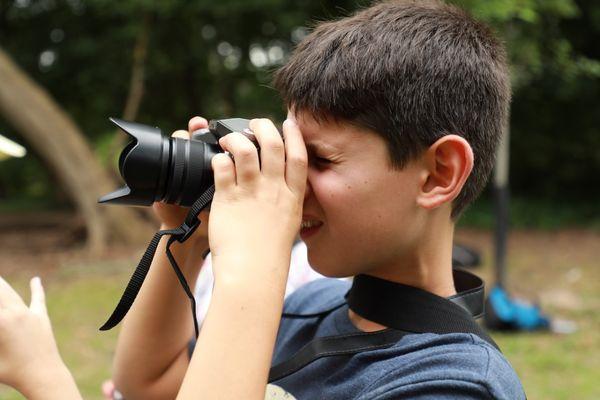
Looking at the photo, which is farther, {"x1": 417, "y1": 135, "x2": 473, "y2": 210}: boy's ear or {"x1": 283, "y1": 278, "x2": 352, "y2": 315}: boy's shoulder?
{"x1": 283, "y1": 278, "x2": 352, "y2": 315}: boy's shoulder

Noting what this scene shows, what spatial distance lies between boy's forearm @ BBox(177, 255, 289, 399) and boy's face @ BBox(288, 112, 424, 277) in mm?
179

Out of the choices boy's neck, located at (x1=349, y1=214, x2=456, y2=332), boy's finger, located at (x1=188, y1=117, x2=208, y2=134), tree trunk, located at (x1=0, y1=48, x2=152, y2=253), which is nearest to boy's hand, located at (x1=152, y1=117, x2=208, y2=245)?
boy's finger, located at (x1=188, y1=117, x2=208, y2=134)

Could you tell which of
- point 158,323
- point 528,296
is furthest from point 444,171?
point 528,296

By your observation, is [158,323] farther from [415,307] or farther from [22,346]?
[415,307]

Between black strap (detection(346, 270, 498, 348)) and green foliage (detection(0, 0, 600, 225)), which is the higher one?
black strap (detection(346, 270, 498, 348))

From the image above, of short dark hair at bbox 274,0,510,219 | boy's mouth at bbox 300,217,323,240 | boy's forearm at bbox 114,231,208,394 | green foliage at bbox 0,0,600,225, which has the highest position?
short dark hair at bbox 274,0,510,219

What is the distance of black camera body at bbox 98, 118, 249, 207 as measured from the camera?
1.20m

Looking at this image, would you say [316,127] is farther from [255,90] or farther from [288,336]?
[255,90]

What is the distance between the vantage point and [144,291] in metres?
1.47

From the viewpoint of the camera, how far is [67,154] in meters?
8.43

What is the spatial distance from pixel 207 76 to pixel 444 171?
12.0 m

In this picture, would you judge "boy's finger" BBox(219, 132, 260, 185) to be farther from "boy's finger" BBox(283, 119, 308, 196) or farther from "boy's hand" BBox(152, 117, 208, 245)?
"boy's hand" BBox(152, 117, 208, 245)

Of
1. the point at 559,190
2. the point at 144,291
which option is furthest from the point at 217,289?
the point at 559,190

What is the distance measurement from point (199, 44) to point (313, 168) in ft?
36.6
